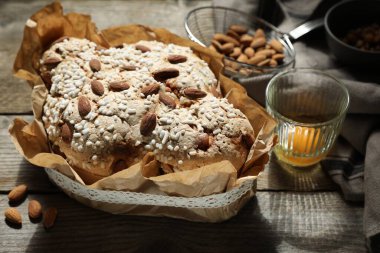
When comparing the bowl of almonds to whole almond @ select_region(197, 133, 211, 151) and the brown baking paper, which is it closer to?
the brown baking paper

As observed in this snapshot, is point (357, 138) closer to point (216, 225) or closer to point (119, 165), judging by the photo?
point (216, 225)

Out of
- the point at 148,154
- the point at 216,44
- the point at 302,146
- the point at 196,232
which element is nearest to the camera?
the point at 148,154

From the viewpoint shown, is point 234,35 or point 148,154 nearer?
point 148,154

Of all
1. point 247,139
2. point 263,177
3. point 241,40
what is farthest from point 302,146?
point 241,40

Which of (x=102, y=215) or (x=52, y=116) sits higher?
(x=52, y=116)

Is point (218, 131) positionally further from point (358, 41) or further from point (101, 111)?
point (358, 41)

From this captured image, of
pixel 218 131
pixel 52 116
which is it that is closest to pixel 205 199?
pixel 218 131

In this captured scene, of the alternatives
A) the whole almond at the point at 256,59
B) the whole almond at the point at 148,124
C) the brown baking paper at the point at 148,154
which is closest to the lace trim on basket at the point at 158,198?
the brown baking paper at the point at 148,154
